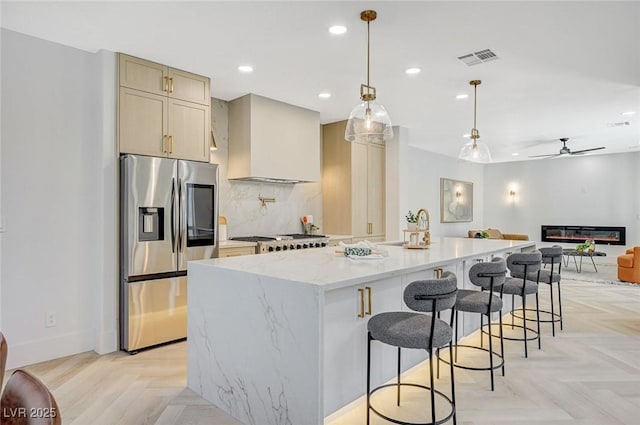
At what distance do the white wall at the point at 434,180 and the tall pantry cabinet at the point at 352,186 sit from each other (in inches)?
72.1

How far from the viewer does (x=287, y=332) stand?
2012 millimetres

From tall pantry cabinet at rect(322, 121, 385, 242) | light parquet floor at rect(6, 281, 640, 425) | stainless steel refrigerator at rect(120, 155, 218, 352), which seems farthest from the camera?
tall pantry cabinet at rect(322, 121, 385, 242)

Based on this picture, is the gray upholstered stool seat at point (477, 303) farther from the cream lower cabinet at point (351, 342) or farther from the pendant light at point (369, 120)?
the pendant light at point (369, 120)

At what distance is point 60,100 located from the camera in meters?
3.34

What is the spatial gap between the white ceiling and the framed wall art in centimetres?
438

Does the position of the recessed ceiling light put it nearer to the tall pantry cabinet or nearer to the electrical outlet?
the tall pantry cabinet

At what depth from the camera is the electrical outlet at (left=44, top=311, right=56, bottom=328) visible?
3248 millimetres

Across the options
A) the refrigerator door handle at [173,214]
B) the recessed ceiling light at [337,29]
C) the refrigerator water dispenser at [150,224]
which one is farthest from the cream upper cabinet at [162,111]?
the recessed ceiling light at [337,29]

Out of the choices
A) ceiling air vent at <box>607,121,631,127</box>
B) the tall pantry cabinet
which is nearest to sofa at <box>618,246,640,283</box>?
ceiling air vent at <box>607,121,631,127</box>

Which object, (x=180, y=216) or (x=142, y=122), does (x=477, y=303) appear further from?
(x=142, y=122)

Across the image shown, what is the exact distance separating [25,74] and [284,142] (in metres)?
2.64

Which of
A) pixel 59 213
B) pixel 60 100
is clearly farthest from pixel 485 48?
pixel 59 213

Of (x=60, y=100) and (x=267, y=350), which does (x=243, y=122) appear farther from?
(x=267, y=350)

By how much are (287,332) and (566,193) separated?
33.3 feet
